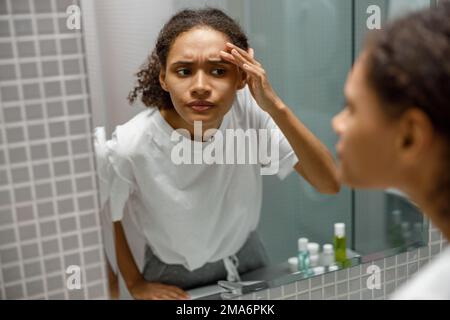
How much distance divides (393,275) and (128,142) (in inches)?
27.9

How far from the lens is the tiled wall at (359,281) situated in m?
1.21

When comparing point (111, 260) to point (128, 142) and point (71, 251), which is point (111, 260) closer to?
point (71, 251)

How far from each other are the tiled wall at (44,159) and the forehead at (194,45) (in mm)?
164

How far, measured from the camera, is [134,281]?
1.09m

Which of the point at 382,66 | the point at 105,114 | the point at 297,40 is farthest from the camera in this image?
the point at 297,40

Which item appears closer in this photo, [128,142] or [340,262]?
[128,142]

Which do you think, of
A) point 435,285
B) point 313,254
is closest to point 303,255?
point 313,254

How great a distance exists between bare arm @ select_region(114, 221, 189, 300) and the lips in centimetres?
26

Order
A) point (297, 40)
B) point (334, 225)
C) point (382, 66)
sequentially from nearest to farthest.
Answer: point (382, 66)
point (297, 40)
point (334, 225)

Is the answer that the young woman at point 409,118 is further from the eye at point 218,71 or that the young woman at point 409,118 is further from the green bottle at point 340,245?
the green bottle at point 340,245

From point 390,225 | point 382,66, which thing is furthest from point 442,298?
point 390,225

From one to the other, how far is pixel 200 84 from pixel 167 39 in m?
0.10

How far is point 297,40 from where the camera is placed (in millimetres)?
1113

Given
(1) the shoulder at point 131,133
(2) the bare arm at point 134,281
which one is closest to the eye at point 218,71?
(1) the shoulder at point 131,133
